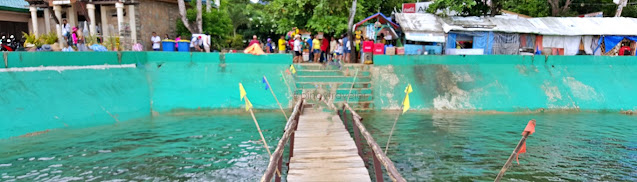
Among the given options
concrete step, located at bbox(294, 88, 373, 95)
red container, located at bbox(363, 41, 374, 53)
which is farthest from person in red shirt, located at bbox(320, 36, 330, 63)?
concrete step, located at bbox(294, 88, 373, 95)

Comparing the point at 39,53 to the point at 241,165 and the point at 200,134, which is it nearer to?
the point at 200,134

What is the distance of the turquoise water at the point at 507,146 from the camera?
8.05 meters

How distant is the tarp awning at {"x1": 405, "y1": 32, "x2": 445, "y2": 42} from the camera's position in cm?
1794

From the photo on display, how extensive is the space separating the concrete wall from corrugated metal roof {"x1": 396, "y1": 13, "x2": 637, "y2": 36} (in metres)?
3.21

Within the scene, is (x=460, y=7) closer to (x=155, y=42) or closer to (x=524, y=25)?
(x=524, y=25)

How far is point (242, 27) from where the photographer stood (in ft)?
117

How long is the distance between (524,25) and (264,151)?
53.2ft

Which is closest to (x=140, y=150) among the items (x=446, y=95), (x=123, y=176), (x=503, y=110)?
(x=123, y=176)

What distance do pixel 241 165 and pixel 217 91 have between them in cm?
677

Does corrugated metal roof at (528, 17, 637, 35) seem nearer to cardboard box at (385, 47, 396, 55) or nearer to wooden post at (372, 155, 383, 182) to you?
cardboard box at (385, 47, 396, 55)

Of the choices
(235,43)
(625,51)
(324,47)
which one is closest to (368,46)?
(324,47)

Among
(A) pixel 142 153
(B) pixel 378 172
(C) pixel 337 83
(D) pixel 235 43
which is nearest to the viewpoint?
(B) pixel 378 172

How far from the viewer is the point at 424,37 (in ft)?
59.4

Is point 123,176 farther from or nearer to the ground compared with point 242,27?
nearer to the ground
